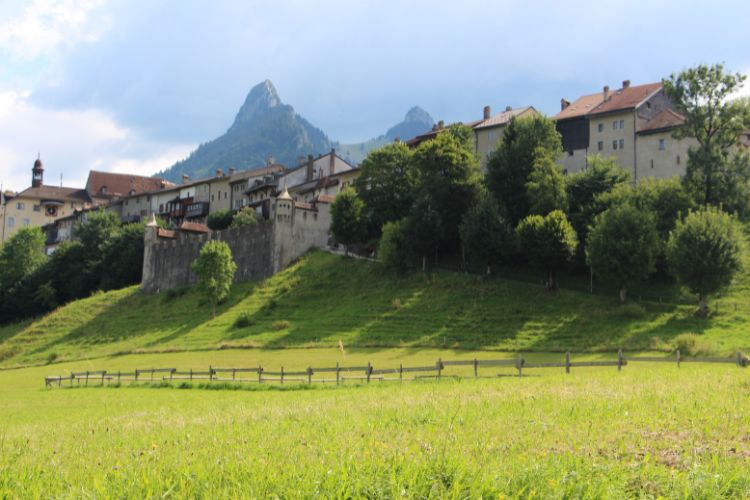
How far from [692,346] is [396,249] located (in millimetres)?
36081

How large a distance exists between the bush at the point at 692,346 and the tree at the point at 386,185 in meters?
44.7

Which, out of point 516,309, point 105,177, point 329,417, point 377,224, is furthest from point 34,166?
point 329,417

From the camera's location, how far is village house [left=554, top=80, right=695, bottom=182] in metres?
86.3

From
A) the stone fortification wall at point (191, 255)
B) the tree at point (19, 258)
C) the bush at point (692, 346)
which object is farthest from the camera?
the tree at point (19, 258)

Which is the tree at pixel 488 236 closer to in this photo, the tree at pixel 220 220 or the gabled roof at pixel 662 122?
the gabled roof at pixel 662 122

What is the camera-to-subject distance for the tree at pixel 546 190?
7444 centimetres

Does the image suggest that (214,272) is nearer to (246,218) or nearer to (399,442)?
(246,218)

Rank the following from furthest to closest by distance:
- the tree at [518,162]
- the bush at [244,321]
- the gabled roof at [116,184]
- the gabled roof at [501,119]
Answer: the gabled roof at [116,184] < the gabled roof at [501,119] < the tree at [518,162] < the bush at [244,321]

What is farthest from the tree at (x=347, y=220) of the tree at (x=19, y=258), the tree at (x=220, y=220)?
the tree at (x=19, y=258)

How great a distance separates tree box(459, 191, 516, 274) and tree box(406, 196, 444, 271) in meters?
4.59

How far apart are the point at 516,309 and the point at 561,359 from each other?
593 inches

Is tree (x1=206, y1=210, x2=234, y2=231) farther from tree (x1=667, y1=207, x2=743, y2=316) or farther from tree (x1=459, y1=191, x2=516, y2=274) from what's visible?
tree (x1=667, y1=207, x2=743, y2=316)

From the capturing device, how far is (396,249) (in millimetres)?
77875

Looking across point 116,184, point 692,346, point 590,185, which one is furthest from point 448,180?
point 116,184
